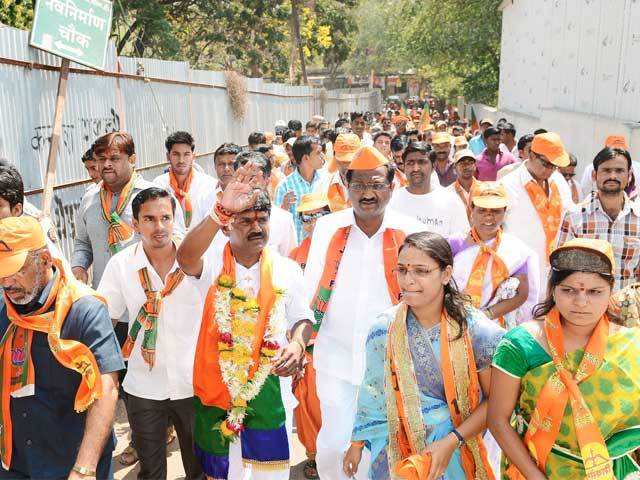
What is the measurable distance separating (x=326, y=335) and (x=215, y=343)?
2.64ft

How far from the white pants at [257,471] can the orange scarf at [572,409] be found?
1500mm

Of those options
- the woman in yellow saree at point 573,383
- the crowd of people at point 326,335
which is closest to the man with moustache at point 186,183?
the crowd of people at point 326,335

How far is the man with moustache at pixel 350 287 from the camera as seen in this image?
4117mm

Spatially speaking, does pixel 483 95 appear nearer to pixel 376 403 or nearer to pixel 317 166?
pixel 317 166

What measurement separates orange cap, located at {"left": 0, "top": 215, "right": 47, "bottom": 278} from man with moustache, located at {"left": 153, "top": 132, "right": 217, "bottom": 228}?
3.76 meters

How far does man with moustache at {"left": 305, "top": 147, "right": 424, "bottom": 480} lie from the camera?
4.12 meters

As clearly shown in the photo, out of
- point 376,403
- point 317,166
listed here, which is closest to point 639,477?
point 376,403

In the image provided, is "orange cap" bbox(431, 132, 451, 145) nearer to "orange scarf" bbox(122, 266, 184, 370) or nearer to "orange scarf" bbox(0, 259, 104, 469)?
"orange scarf" bbox(122, 266, 184, 370)

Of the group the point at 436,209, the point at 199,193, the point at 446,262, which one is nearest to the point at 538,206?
the point at 436,209

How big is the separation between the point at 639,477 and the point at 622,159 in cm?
294

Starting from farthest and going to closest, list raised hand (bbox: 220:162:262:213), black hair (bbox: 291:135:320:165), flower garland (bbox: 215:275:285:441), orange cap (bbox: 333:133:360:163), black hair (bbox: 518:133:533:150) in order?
black hair (bbox: 518:133:533:150) → black hair (bbox: 291:135:320:165) → orange cap (bbox: 333:133:360:163) → flower garland (bbox: 215:275:285:441) → raised hand (bbox: 220:162:262:213)

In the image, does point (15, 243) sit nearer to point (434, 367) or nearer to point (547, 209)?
point (434, 367)

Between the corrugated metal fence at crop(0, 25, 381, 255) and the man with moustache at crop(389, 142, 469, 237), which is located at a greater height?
the corrugated metal fence at crop(0, 25, 381, 255)

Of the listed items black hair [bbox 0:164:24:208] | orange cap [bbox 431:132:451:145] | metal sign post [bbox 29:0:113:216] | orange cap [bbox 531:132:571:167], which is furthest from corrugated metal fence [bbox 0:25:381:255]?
orange cap [bbox 531:132:571:167]
